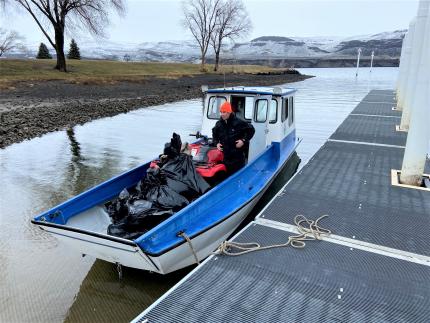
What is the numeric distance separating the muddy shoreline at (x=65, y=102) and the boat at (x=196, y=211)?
771cm

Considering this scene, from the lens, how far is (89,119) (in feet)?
54.7

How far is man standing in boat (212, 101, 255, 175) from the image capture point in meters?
6.42

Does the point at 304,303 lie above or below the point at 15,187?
above

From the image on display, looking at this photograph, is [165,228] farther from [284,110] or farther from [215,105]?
[284,110]

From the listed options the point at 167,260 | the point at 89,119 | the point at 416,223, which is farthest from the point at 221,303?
the point at 89,119

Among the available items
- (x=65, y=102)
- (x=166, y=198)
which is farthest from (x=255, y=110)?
(x=65, y=102)

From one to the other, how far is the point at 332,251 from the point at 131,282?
2626 millimetres

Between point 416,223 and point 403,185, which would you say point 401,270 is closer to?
point 416,223

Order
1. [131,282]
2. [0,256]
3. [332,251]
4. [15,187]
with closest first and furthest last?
1. [332,251]
2. [131,282]
3. [0,256]
4. [15,187]

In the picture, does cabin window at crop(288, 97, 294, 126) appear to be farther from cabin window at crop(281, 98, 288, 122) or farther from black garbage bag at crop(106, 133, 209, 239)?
black garbage bag at crop(106, 133, 209, 239)

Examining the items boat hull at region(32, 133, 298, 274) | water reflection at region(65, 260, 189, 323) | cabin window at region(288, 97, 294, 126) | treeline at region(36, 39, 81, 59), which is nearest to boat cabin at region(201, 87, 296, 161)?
cabin window at region(288, 97, 294, 126)

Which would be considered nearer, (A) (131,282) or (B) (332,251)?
(B) (332,251)

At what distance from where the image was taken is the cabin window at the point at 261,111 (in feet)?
26.5

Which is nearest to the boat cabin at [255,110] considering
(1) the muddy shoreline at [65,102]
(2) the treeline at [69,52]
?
(1) the muddy shoreline at [65,102]
